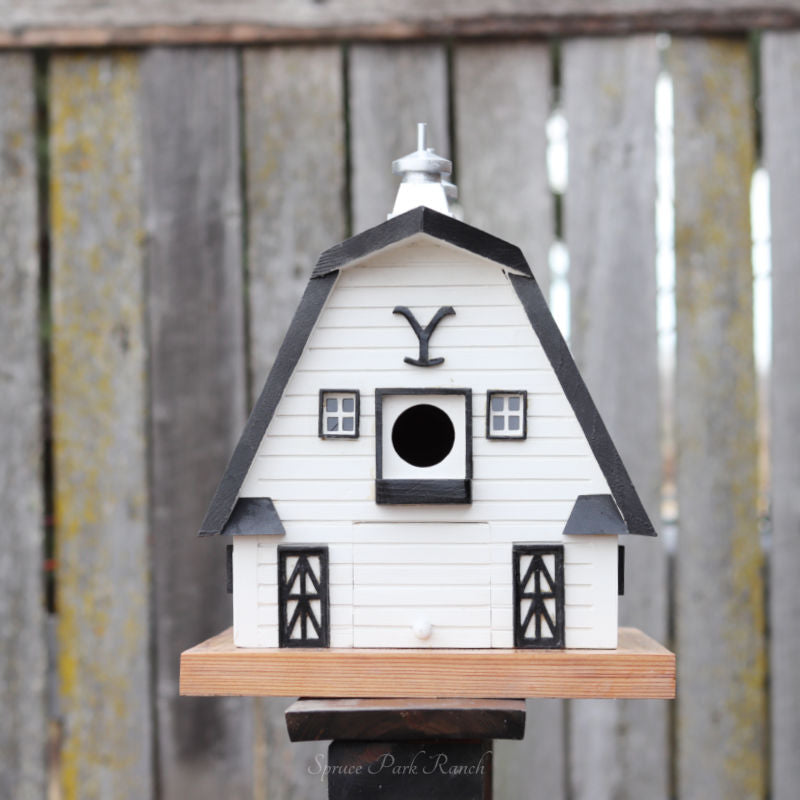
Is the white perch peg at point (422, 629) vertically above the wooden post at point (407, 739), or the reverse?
the white perch peg at point (422, 629)

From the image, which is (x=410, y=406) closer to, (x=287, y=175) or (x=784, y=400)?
(x=287, y=175)

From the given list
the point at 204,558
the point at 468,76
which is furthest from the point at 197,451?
the point at 468,76

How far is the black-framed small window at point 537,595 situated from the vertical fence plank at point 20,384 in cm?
123

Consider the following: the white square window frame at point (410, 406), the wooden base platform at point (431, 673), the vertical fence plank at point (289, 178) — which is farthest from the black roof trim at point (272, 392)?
the vertical fence plank at point (289, 178)

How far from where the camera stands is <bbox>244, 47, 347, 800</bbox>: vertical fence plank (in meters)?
2.04

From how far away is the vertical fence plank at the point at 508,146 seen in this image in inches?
79.8

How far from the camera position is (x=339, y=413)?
4.20 ft

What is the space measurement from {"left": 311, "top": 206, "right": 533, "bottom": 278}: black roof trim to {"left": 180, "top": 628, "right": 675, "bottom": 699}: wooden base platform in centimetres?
51

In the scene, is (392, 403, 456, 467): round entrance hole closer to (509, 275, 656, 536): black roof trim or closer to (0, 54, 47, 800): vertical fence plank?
(509, 275, 656, 536): black roof trim

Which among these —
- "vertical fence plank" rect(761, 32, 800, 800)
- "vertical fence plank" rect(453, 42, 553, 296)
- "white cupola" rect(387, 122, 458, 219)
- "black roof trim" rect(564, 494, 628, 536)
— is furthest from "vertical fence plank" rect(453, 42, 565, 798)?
"black roof trim" rect(564, 494, 628, 536)

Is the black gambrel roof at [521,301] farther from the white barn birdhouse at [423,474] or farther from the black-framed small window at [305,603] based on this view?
the black-framed small window at [305,603]

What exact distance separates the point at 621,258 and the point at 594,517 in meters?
0.92

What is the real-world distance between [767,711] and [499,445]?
118cm

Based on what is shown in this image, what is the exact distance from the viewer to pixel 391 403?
1.28m
